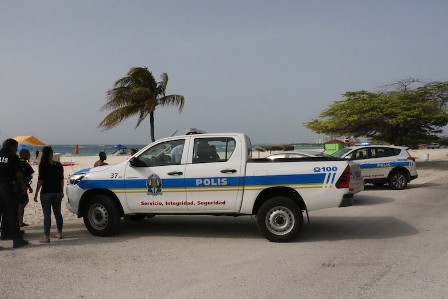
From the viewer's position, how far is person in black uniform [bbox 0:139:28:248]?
7.45m

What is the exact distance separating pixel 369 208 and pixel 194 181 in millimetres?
5843

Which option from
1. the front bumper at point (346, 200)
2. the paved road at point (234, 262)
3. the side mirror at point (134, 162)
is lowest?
the paved road at point (234, 262)

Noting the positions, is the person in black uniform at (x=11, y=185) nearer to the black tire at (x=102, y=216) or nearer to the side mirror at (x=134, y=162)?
the black tire at (x=102, y=216)

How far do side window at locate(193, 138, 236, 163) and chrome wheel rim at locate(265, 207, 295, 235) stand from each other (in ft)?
4.20

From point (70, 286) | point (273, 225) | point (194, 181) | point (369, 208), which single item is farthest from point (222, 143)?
point (369, 208)

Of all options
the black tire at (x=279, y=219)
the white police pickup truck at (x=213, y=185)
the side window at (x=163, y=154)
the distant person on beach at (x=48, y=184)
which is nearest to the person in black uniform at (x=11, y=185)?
the distant person on beach at (x=48, y=184)

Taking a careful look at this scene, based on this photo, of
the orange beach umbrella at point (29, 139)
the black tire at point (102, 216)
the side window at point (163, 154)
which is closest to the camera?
the side window at point (163, 154)

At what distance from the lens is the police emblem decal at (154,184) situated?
26.3ft

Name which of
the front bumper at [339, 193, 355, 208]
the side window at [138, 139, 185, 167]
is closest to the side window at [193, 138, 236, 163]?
the side window at [138, 139, 185, 167]

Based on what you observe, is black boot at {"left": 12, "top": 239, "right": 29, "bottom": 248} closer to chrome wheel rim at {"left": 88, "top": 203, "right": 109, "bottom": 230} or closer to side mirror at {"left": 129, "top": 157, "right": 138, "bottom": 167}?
chrome wheel rim at {"left": 88, "top": 203, "right": 109, "bottom": 230}

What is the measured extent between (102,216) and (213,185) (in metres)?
2.29

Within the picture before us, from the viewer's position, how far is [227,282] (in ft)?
17.7

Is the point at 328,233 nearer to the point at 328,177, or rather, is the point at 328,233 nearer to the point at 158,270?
the point at 328,177

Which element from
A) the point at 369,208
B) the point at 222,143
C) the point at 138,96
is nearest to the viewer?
the point at 222,143
